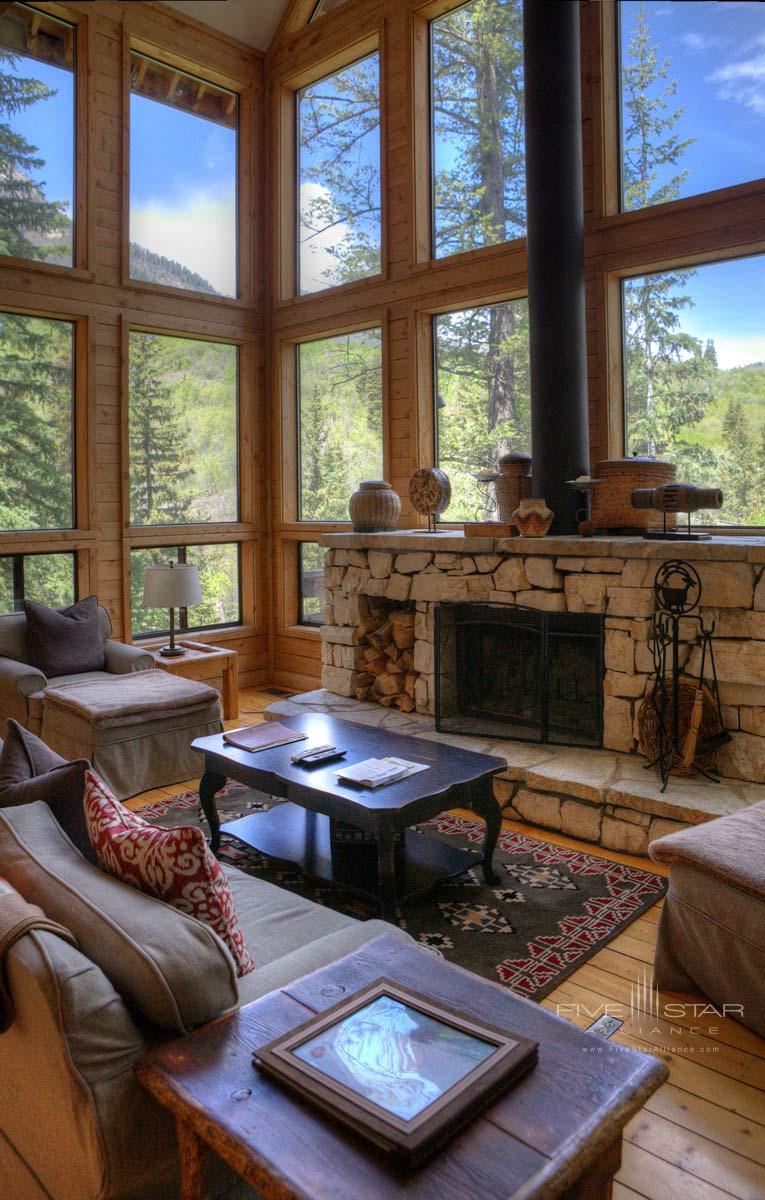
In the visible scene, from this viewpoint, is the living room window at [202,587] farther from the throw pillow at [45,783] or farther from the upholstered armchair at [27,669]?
the throw pillow at [45,783]

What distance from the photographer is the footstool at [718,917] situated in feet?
7.45

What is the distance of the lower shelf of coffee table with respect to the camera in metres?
2.99

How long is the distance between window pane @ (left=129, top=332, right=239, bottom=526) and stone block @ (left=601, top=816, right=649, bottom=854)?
3.86 meters

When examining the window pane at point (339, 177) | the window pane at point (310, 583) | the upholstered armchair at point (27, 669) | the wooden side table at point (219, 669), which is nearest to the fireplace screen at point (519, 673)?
the wooden side table at point (219, 669)

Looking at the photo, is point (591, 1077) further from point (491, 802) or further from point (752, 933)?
point (491, 802)

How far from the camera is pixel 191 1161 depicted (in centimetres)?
132

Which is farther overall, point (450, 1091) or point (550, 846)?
point (550, 846)

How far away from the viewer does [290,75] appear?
20.6 feet

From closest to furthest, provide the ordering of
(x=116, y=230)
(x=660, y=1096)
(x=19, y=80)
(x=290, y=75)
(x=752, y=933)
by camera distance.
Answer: (x=660, y=1096), (x=752, y=933), (x=19, y=80), (x=116, y=230), (x=290, y=75)

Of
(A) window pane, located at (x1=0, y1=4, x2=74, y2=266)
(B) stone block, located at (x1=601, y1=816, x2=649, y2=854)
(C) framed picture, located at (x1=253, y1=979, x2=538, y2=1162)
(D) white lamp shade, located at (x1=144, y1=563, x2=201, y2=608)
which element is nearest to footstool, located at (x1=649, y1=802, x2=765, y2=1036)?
(B) stone block, located at (x1=601, y1=816, x2=649, y2=854)

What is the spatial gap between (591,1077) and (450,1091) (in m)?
0.24

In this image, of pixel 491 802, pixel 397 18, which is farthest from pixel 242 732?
pixel 397 18

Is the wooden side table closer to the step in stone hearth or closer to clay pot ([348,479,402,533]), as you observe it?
clay pot ([348,479,402,533])

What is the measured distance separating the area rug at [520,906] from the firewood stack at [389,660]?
1.20 meters
